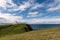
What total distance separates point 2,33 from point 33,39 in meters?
11.5

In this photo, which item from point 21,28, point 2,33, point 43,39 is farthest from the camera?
point 21,28

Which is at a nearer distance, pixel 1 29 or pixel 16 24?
pixel 1 29

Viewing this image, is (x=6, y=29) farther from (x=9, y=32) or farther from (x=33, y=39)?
(x=33, y=39)

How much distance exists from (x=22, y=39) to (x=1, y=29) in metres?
11.5

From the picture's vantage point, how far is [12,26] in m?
32.0

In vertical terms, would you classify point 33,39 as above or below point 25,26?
below

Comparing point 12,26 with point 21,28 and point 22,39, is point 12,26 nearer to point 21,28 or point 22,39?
point 21,28

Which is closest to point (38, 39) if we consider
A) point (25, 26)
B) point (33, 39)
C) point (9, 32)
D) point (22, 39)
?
point (33, 39)

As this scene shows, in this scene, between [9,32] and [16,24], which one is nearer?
[9,32]

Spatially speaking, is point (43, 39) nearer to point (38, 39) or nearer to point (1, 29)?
point (38, 39)

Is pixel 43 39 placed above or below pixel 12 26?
below

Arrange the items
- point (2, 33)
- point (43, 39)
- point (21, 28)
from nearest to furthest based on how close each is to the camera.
Answer: point (43, 39)
point (2, 33)
point (21, 28)

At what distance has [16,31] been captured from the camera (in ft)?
102

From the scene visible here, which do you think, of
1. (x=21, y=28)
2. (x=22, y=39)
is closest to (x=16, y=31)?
(x=21, y=28)
